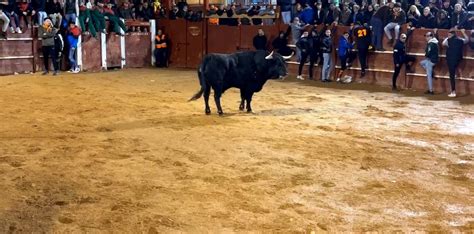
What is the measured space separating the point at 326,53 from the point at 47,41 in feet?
27.9

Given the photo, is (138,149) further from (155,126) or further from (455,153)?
(455,153)

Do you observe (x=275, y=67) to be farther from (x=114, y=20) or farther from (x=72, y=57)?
(x=114, y=20)

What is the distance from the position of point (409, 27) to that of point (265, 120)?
7146mm

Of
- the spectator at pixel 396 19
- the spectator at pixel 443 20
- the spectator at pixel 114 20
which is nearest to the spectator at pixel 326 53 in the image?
the spectator at pixel 396 19

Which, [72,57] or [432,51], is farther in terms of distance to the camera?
[72,57]

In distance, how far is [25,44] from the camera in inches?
720

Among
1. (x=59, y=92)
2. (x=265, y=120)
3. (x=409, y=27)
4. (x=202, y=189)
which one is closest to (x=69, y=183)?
(x=202, y=189)

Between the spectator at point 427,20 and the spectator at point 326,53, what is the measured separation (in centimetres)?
263

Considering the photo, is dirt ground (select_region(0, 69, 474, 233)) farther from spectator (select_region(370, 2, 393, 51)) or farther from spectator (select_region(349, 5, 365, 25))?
spectator (select_region(349, 5, 365, 25))

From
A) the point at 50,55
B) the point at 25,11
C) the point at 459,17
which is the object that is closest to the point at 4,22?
the point at 25,11

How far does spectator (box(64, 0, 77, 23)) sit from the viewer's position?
18.7m

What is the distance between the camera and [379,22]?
52.7 feet

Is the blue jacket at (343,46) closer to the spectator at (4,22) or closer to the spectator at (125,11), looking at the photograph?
the spectator at (125,11)

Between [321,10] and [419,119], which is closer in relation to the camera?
[419,119]
